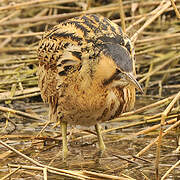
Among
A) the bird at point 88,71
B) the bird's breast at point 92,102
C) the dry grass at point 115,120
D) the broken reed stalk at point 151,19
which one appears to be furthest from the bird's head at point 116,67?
the broken reed stalk at point 151,19

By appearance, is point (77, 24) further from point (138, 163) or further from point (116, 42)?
point (138, 163)

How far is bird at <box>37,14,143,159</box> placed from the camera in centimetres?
304

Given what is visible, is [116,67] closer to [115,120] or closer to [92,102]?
[92,102]

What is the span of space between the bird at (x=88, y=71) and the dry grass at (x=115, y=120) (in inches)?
12.2

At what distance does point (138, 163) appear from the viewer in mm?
3344

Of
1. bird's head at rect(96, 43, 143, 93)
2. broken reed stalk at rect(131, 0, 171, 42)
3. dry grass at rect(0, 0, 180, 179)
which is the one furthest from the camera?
broken reed stalk at rect(131, 0, 171, 42)

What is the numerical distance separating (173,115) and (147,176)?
3.33ft

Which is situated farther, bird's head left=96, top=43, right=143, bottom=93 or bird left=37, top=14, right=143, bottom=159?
bird left=37, top=14, right=143, bottom=159

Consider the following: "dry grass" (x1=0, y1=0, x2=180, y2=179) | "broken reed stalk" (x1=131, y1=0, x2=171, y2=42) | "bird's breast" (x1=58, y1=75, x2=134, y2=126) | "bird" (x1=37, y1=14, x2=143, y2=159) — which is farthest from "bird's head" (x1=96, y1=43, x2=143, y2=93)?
"broken reed stalk" (x1=131, y1=0, x2=171, y2=42)

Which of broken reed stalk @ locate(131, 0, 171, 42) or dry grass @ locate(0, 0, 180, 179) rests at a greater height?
broken reed stalk @ locate(131, 0, 171, 42)

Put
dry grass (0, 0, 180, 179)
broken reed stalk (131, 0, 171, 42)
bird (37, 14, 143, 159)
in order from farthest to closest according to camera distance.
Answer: broken reed stalk (131, 0, 171, 42) < dry grass (0, 0, 180, 179) < bird (37, 14, 143, 159)

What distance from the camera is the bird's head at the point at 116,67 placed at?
2.92 m

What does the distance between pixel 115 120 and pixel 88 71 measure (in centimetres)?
122

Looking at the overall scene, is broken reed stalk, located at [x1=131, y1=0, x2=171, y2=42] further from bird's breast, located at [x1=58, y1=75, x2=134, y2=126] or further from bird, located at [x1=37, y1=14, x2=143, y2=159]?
bird's breast, located at [x1=58, y1=75, x2=134, y2=126]
